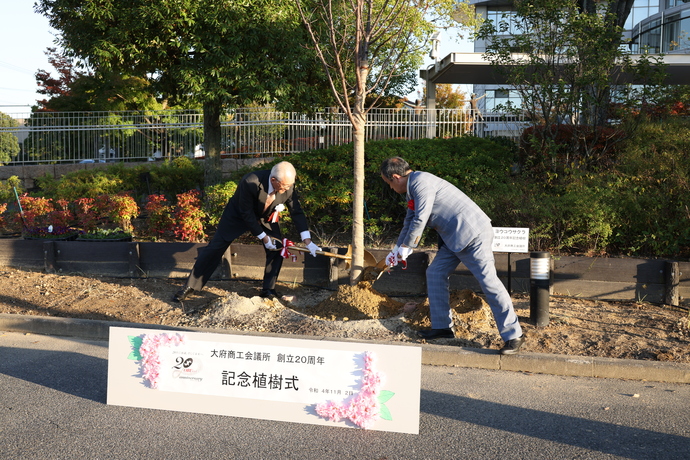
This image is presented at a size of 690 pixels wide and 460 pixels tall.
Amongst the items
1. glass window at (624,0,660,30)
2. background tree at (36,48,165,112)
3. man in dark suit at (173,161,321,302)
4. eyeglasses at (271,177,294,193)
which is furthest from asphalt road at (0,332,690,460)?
glass window at (624,0,660,30)

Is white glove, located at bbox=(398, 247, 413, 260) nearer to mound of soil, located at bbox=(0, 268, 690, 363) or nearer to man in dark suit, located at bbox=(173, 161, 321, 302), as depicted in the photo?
mound of soil, located at bbox=(0, 268, 690, 363)

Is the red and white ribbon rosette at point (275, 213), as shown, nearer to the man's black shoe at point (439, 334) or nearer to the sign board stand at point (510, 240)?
the man's black shoe at point (439, 334)

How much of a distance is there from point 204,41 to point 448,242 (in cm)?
591

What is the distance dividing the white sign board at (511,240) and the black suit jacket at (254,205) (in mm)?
2142

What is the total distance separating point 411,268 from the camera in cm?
702

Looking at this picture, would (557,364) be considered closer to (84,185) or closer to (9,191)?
(84,185)

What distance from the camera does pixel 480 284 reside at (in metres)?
5.04

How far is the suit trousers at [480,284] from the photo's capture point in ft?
16.4

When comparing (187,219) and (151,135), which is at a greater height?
(151,135)

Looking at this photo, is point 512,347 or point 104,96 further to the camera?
point 104,96

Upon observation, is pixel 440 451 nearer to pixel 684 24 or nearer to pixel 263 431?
pixel 263 431

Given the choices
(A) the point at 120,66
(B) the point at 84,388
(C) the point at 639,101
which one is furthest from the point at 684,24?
(B) the point at 84,388

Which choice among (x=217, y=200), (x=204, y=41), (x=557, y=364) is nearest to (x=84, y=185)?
(x=217, y=200)

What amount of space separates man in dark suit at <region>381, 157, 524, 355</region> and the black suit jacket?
1644 mm
